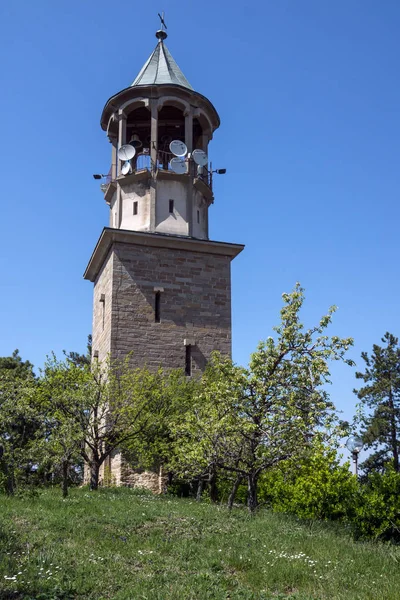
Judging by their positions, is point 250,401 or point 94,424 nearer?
point 250,401

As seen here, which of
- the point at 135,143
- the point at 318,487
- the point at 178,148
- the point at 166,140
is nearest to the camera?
the point at 318,487

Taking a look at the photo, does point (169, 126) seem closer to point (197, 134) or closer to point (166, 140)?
point (166, 140)

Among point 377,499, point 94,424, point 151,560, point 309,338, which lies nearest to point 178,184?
point 94,424

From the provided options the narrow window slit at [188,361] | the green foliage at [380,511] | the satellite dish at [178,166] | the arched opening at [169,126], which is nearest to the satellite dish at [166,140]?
the arched opening at [169,126]

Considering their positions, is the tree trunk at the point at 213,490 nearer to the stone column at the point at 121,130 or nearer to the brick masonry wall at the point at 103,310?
the brick masonry wall at the point at 103,310

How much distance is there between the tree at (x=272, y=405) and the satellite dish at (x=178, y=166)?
1189 cm

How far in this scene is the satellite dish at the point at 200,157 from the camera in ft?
82.0

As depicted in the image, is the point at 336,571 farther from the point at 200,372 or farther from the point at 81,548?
the point at 200,372

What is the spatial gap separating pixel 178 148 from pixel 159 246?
3.67 meters

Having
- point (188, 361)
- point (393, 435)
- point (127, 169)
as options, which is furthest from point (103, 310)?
point (393, 435)

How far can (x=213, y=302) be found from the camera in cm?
2384

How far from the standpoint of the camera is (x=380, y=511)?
36.2ft

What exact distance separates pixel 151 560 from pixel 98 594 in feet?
4.53

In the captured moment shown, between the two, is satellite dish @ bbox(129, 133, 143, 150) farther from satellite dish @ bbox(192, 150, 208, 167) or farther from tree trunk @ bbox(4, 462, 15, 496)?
tree trunk @ bbox(4, 462, 15, 496)
